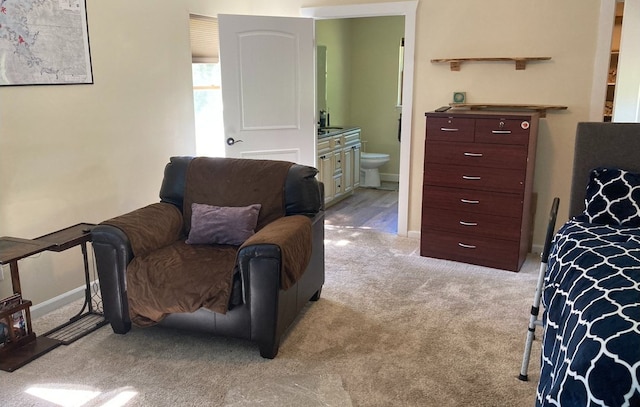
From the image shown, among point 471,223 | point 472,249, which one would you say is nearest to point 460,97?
point 471,223

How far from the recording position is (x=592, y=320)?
5.27 feet

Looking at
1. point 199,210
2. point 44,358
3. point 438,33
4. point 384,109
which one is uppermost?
point 438,33

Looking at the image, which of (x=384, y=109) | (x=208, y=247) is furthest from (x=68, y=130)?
(x=384, y=109)

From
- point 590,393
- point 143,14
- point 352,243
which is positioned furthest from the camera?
point 352,243

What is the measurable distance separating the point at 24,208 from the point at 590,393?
293cm

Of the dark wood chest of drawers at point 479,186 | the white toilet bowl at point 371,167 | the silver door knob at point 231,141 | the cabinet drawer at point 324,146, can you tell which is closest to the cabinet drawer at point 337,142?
the cabinet drawer at point 324,146

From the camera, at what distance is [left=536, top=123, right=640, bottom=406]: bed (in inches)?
56.1

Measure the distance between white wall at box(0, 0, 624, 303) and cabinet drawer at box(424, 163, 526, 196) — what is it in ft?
1.70

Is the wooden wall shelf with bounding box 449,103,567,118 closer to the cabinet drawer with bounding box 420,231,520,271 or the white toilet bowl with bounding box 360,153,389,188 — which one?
the cabinet drawer with bounding box 420,231,520,271

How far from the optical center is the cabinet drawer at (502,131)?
3.65 m

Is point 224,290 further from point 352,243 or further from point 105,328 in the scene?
point 352,243

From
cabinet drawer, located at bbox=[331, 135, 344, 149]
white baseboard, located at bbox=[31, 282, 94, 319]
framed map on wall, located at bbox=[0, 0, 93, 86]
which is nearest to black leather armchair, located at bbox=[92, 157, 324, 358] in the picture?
white baseboard, located at bbox=[31, 282, 94, 319]

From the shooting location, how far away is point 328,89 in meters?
6.51

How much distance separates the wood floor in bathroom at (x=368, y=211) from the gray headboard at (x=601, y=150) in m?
2.18
